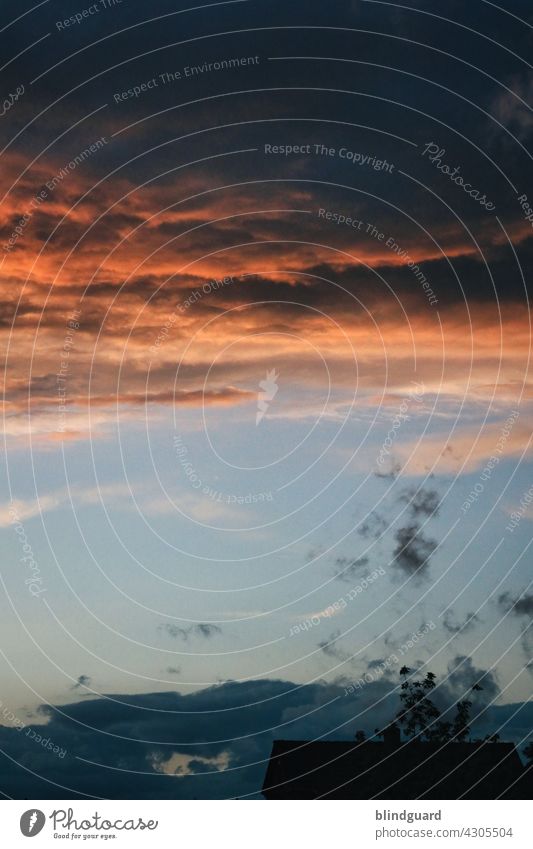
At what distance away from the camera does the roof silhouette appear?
2805 inches

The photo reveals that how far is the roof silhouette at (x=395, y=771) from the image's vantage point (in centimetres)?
7125

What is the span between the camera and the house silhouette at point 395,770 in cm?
7125

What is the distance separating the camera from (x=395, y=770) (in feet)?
241

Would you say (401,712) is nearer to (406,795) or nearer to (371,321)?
(406,795)

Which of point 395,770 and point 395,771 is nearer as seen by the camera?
point 395,771

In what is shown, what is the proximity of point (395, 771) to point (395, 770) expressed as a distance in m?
0.13

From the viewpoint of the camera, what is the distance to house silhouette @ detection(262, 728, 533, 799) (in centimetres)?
7125

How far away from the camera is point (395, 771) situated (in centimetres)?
7319

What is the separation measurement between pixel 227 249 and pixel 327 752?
3832cm
